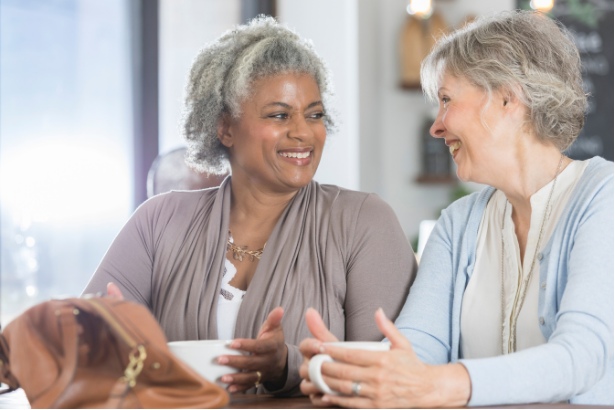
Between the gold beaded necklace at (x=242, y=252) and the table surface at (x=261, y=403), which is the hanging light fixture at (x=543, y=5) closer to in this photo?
the gold beaded necklace at (x=242, y=252)

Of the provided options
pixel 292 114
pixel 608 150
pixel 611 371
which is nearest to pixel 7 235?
pixel 292 114

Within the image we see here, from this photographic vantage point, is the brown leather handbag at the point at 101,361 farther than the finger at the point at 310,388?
No

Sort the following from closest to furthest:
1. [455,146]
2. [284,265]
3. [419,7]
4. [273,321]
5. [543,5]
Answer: [273,321] → [455,146] → [284,265] → [543,5] → [419,7]

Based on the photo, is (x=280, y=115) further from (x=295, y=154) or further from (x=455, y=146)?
(x=455, y=146)

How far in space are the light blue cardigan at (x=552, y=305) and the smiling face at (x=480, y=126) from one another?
14 centimetres

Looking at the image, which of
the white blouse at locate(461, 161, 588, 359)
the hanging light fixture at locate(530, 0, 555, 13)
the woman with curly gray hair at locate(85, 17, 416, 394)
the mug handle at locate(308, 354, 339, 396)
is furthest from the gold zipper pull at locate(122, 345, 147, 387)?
the hanging light fixture at locate(530, 0, 555, 13)

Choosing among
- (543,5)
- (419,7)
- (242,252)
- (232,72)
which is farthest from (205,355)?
(419,7)

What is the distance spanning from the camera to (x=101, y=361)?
1089mm

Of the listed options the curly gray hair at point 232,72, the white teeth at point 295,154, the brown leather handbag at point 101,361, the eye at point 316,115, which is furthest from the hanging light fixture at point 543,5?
the brown leather handbag at point 101,361

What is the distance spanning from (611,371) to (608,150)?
3762 millimetres

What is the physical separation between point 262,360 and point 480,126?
2.05ft

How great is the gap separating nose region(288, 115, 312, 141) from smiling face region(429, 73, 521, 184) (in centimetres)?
42

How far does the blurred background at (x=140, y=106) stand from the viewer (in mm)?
3746

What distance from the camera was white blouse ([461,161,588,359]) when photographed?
161 cm
